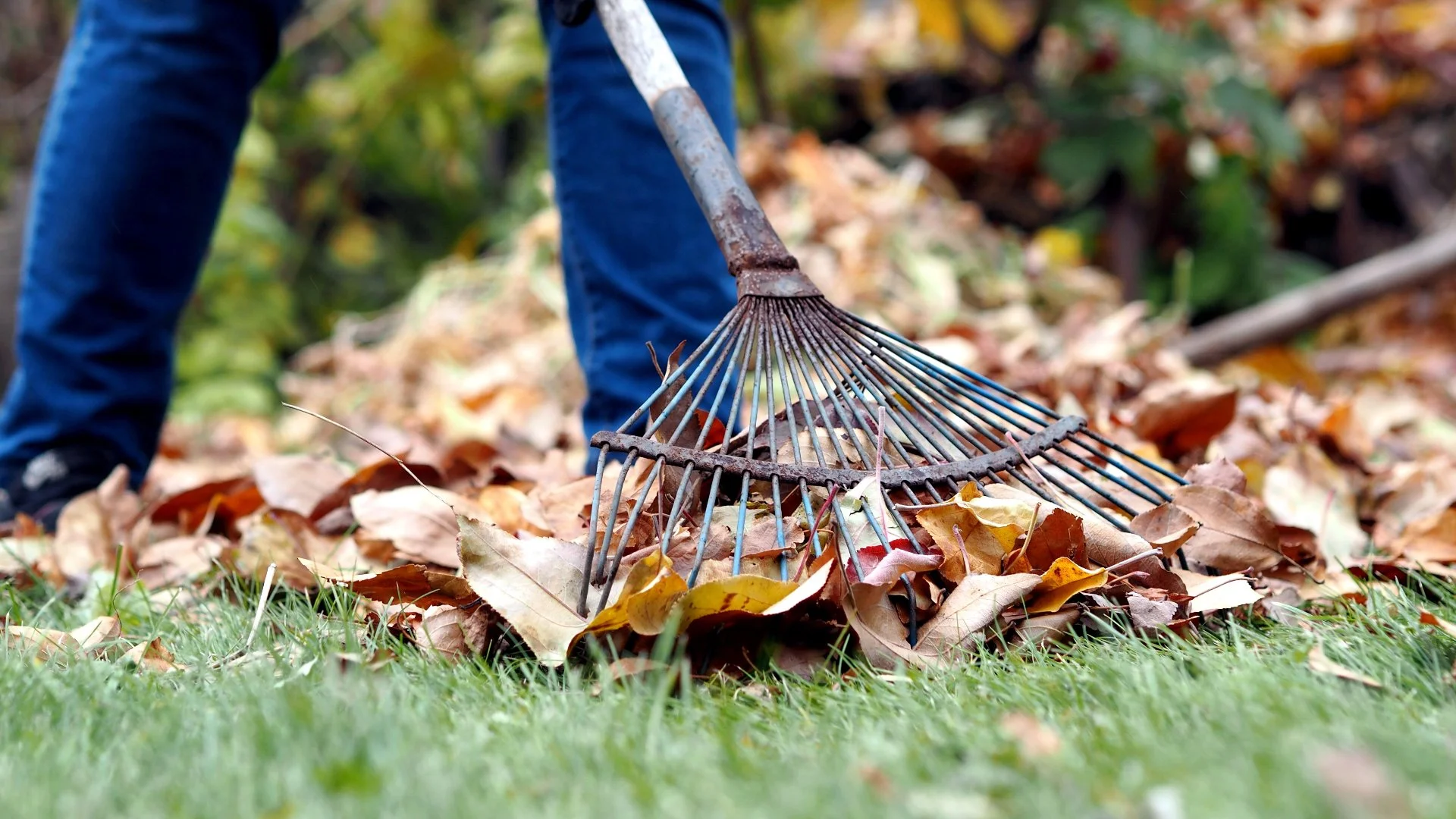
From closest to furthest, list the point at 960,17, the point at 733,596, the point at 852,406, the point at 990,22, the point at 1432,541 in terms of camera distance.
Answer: the point at 733,596 → the point at 852,406 → the point at 1432,541 → the point at 990,22 → the point at 960,17

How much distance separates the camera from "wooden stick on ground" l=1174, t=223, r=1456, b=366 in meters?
3.16

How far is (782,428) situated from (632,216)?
41 centimetres

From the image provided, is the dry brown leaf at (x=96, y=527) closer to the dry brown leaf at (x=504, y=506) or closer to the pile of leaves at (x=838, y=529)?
the pile of leaves at (x=838, y=529)

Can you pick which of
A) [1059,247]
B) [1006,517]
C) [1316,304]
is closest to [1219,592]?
[1006,517]

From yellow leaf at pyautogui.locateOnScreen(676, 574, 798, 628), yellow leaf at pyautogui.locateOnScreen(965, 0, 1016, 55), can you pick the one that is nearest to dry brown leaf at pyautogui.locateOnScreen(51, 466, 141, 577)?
yellow leaf at pyautogui.locateOnScreen(676, 574, 798, 628)

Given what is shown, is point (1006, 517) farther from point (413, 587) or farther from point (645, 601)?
Answer: point (413, 587)

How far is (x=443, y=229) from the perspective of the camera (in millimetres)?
6148

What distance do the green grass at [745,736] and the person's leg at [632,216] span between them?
23.7 inches

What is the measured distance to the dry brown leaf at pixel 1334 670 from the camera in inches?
34.7

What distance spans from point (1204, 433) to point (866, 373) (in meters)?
0.77

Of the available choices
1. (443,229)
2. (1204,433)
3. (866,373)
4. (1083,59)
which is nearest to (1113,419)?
(1204,433)

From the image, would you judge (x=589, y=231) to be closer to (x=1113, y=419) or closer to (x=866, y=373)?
(x=866, y=373)

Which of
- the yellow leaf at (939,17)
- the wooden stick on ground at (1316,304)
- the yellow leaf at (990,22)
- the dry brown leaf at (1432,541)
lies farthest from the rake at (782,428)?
the yellow leaf at (990,22)

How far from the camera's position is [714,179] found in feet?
4.22
